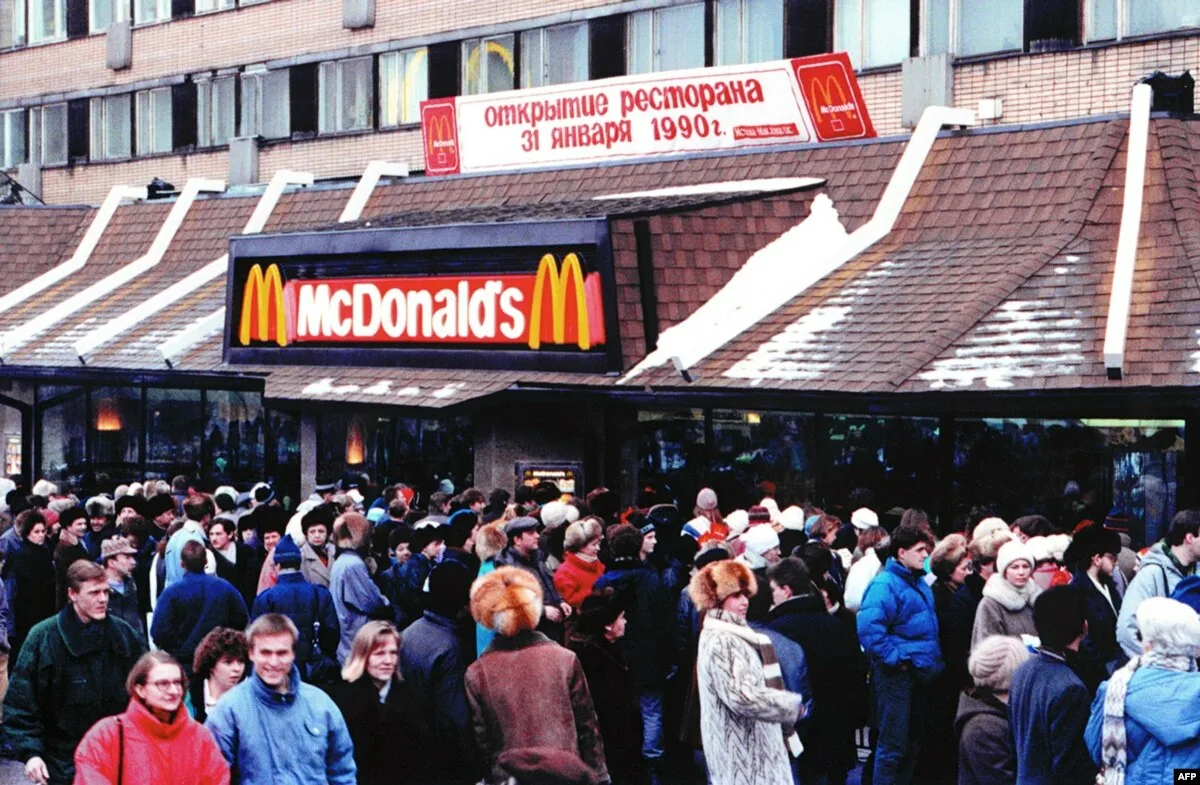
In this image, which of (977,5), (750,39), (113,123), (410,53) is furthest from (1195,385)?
(113,123)

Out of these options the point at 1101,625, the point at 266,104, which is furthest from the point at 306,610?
the point at 266,104

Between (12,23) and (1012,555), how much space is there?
38.4 m

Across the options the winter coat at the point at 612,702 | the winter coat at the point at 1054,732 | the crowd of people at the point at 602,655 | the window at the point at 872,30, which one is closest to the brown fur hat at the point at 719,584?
the crowd of people at the point at 602,655

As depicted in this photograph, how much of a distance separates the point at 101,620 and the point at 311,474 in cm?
1548

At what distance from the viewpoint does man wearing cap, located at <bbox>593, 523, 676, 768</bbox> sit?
11789 mm

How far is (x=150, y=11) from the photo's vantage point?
41375mm

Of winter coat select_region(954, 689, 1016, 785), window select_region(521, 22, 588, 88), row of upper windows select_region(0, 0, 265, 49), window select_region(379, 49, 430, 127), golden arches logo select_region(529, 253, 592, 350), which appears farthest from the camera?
row of upper windows select_region(0, 0, 265, 49)

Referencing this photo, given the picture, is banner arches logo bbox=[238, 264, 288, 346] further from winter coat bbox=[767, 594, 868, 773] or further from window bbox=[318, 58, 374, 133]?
winter coat bbox=[767, 594, 868, 773]

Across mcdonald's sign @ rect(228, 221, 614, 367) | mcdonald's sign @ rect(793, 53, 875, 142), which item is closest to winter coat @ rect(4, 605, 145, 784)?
mcdonald's sign @ rect(228, 221, 614, 367)

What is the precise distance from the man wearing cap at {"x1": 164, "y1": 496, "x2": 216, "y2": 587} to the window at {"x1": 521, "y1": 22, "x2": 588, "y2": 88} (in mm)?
17769

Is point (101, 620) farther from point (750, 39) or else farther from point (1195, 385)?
point (750, 39)

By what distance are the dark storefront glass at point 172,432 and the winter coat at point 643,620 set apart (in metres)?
16.3

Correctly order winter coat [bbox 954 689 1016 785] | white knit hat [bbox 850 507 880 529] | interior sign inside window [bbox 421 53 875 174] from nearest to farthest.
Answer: winter coat [bbox 954 689 1016 785] → white knit hat [bbox 850 507 880 529] → interior sign inside window [bbox 421 53 875 174]

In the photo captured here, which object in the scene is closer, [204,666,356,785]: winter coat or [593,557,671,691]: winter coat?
[204,666,356,785]: winter coat
